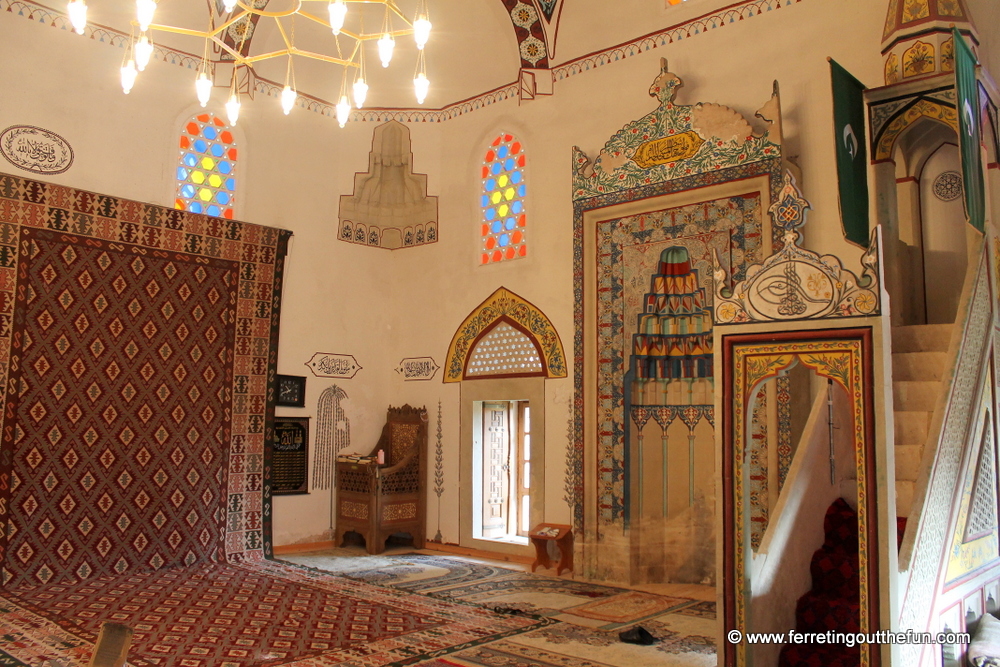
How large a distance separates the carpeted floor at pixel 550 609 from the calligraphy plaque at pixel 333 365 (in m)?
1.53

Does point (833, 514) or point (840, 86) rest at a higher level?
point (840, 86)

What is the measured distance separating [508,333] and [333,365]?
5.40 ft

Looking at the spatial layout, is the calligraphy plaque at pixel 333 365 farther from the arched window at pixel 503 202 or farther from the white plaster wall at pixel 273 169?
the arched window at pixel 503 202

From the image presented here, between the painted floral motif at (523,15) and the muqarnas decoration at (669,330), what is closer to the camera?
the muqarnas decoration at (669,330)

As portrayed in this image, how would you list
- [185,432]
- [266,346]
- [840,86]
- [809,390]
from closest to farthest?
[840,86] < [809,390] < [185,432] < [266,346]

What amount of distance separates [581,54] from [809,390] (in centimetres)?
326

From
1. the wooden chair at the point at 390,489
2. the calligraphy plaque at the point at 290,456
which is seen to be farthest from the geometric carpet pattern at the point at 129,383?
the wooden chair at the point at 390,489

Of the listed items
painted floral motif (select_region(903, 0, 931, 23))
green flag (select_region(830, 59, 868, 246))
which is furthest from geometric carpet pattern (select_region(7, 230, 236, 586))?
painted floral motif (select_region(903, 0, 931, 23))

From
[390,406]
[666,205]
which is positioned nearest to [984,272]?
[666,205]

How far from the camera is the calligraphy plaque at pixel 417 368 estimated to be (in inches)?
290

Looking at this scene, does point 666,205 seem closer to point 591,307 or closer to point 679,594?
point 591,307

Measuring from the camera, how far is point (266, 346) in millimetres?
6734

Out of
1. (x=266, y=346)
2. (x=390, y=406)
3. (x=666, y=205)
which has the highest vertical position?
(x=666, y=205)

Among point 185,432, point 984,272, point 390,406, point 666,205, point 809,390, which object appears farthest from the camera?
point 390,406
